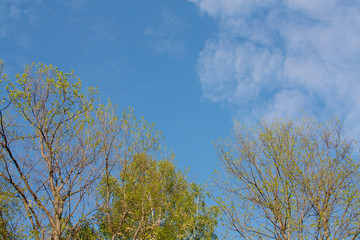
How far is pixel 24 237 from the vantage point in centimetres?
1198

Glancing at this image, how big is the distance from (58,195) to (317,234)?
1188 cm

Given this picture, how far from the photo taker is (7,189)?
1299cm

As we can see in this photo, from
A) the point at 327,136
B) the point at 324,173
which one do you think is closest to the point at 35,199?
the point at 324,173

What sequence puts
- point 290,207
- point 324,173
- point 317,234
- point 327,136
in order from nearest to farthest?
point 317,234
point 290,207
point 324,173
point 327,136

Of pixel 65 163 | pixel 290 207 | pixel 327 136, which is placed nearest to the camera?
pixel 65 163

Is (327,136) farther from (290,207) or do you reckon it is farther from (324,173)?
(290,207)

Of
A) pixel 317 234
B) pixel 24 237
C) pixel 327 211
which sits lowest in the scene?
pixel 24 237

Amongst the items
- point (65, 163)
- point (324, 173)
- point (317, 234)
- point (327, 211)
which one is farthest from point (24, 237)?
point (324, 173)

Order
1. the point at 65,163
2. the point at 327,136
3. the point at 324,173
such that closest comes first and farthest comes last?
1. the point at 65,163
2. the point at 324,173
3. the point at 327,136

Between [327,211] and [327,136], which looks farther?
[327,136]

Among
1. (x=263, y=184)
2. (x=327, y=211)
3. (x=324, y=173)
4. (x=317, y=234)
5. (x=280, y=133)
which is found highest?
(x=280, y=133)

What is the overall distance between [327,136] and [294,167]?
3.35 metres

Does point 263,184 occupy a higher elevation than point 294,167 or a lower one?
lower

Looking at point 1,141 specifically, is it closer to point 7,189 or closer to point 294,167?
point 7,189
